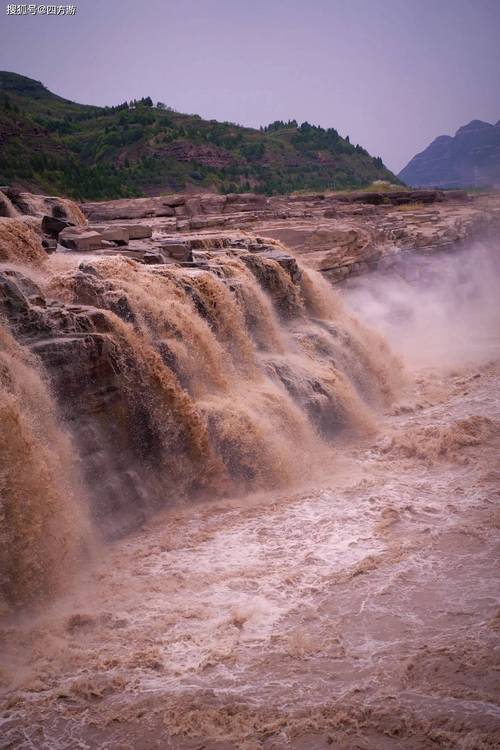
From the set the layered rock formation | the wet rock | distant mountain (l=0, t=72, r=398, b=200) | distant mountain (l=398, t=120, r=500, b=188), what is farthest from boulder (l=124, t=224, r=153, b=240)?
distant mountain (l=398, t=120, r=500, b=188)

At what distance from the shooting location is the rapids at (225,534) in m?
4.16

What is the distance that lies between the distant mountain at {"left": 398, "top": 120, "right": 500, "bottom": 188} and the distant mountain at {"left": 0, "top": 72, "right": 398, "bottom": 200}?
6055 millimetres

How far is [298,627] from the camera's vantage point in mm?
5043

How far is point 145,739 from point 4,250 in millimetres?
5924

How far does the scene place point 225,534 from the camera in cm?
672

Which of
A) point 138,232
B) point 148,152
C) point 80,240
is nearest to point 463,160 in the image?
point 148,152

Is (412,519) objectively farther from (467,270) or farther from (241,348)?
(467,270)

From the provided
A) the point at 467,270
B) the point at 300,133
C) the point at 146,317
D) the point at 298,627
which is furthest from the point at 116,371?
the point at 300,133

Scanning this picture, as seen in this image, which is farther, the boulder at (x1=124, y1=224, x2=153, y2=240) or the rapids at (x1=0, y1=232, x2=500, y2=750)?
the boulder at (x1=124, y1=224, x2=153, y2=240)

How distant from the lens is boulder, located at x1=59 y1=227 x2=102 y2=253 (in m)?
9.95

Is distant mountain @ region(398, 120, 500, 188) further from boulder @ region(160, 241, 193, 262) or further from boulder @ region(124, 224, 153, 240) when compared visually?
boulder @ region(160, 241, 193, 262)

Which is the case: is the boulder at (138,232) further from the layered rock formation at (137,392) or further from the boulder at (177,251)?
the boulder at (177,251)

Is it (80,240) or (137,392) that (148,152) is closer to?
(80,240)

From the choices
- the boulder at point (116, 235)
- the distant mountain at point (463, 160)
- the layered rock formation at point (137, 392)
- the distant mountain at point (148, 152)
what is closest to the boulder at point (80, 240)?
the layered rock formation at point (137, 392)
